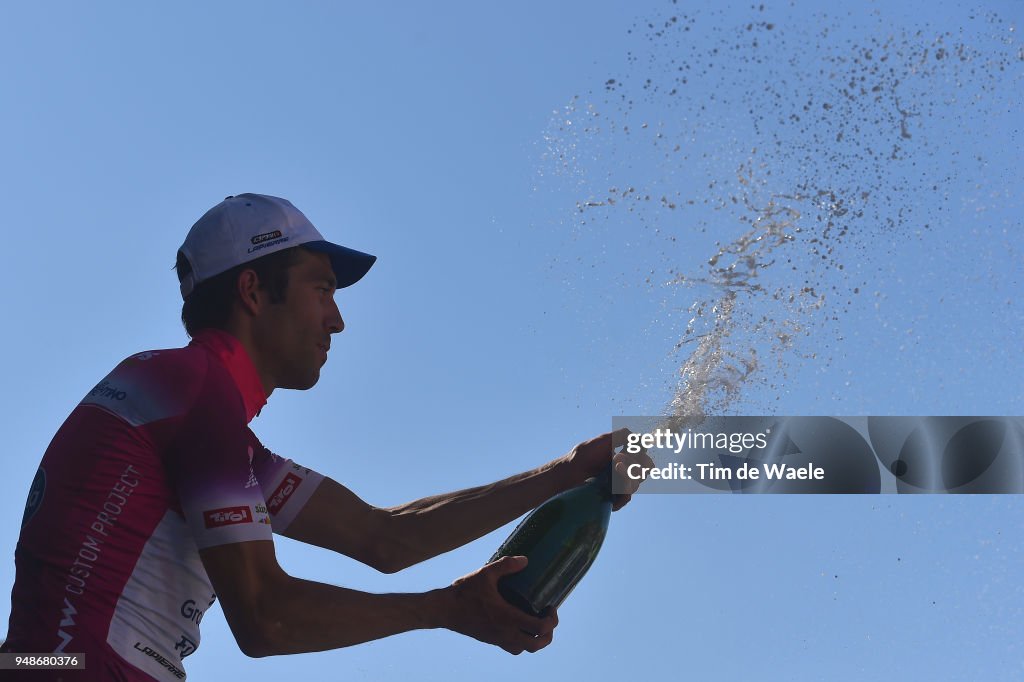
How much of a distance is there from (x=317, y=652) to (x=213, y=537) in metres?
0.59

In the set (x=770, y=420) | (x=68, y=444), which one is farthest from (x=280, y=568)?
(x=770, y=420)

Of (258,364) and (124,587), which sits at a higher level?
(258,364)

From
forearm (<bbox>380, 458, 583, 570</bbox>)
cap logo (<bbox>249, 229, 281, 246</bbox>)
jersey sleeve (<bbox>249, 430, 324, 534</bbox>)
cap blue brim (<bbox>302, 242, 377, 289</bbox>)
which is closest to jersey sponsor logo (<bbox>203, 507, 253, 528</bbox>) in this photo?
cap logo (<bbox>249, 229, 281, 246</bbox>)

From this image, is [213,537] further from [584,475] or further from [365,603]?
[584,475]

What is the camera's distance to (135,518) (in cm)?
420

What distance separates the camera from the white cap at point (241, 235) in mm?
5055

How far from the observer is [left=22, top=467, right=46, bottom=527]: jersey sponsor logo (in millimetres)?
4246

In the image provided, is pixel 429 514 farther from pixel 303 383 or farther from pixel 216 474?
pixel 216 474

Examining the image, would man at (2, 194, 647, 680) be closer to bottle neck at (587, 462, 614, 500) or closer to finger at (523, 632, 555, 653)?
finger at (523, 632, 555, 653)

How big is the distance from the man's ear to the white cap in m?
0.06

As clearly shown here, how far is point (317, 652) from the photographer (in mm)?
4332

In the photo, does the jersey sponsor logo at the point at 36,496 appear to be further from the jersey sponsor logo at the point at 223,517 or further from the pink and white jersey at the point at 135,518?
the jersey sponsor logo at the point at 223,517

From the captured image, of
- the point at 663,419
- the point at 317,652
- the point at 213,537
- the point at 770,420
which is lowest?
the point at 317,652

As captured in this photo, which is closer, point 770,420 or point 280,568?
point 280,568
